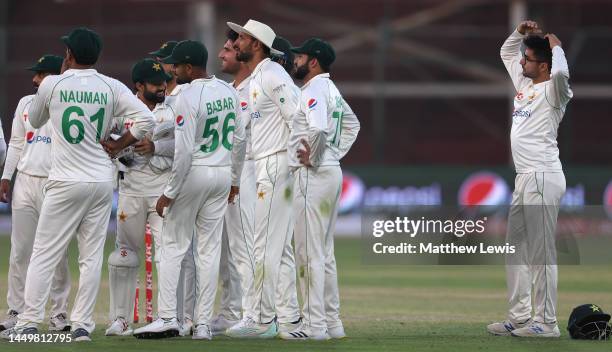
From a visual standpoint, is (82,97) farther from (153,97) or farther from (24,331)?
(24,331)

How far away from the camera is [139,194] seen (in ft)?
33.6

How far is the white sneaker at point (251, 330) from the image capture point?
10.1 meters

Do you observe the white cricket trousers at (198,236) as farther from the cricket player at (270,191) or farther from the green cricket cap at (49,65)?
the green cricket cap at (49,65)

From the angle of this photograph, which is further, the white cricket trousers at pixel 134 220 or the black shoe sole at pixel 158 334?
the white cricket trousers at pixel 134 220

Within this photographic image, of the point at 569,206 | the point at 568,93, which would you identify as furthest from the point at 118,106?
the point at 569,206

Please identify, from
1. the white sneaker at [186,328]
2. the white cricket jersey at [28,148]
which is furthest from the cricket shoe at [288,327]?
the white cricket jersey at [28,148]

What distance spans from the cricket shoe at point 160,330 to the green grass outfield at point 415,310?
0.23ft

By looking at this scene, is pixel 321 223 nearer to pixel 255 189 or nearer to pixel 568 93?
pixel 255 189

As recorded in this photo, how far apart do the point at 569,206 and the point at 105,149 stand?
12946 millimetres

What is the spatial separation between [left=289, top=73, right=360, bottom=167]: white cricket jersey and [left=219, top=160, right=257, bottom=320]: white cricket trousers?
2.74 feet

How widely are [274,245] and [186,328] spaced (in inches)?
38.9

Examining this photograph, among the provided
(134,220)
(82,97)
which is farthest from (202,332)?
(82,97)

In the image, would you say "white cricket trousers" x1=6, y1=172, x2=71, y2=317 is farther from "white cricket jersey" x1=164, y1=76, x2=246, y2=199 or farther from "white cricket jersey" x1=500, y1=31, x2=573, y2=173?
"white cricket jersey" x1=500, y1=31, x2=573, y2=173

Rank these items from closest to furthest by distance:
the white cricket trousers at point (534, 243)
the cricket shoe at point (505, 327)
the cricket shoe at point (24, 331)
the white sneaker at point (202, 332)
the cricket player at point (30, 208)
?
the cricket shoe at point (24, 331) → the white sneaker at point (202, 332) → the white cricket trousers at point (534, 243) → the cricket shoe at point (505, 327) → the cricket player at point (30, 208)
